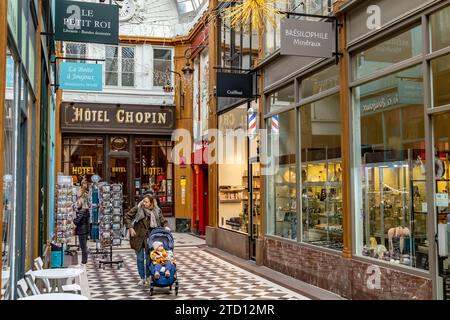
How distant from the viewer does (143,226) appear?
8.90 m

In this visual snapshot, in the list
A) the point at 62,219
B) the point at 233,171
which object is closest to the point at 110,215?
the point at 62,219

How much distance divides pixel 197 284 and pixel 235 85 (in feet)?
14.4

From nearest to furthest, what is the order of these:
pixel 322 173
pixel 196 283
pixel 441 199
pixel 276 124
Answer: pixel 441 199
pixel 322 173
pixel 196 283
pixel 276 124

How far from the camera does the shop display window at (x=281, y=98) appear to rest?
32.0 feet

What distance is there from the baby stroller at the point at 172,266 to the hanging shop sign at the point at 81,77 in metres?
3.52

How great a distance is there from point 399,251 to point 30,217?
4.85 meters

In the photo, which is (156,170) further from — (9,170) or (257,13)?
(9,170)

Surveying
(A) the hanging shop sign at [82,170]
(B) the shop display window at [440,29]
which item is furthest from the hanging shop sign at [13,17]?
Result: (A) the hanging shop sign at [82,170]

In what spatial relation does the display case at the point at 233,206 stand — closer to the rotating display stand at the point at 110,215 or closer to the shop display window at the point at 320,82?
the rotating display stand at the point at 110,215

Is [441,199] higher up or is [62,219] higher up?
[441,199]

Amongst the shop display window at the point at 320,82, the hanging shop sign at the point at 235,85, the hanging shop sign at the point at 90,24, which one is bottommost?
the shop display window at the point at 320,82

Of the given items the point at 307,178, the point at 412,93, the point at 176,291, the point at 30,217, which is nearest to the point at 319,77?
the point at 307,178

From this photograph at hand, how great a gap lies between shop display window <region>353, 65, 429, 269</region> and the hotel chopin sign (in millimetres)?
12980

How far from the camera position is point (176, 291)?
797cm
